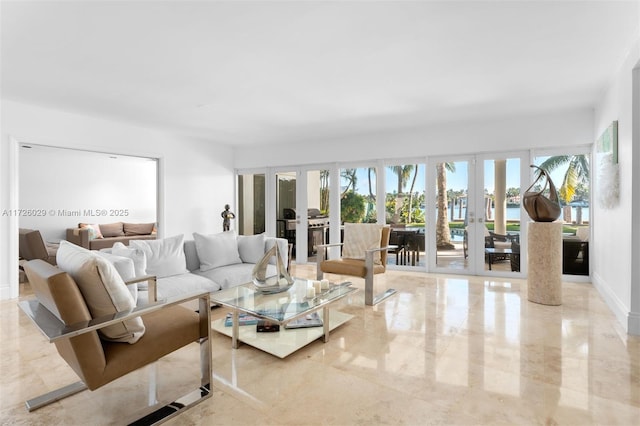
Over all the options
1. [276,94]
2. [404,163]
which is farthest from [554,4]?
[404,163]

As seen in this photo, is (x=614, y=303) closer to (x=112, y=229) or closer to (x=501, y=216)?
(x=501, y=216)

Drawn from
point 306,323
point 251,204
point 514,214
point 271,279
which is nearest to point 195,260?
point 271,279

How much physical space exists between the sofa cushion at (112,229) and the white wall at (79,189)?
63 cm

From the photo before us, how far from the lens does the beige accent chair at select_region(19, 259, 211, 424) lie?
1523 mm

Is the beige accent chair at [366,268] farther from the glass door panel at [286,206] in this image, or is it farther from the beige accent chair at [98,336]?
the glass door panel at [286,206]

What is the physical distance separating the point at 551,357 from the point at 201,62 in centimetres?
379

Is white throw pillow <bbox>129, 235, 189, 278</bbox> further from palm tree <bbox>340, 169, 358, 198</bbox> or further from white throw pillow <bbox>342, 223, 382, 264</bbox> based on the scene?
palm tree <bbox>340, 169, 358, 198</bbox>

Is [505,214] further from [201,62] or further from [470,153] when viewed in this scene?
[201,62]

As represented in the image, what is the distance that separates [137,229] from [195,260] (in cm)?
491

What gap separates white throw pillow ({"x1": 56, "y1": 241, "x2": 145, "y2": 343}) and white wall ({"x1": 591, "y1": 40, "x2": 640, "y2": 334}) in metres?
3.89

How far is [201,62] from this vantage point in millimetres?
3160

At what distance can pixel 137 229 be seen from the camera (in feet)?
26.7

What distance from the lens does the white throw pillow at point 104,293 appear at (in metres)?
1.68

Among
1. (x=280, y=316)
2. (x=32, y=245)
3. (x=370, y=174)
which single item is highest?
(x=370, y=174)
